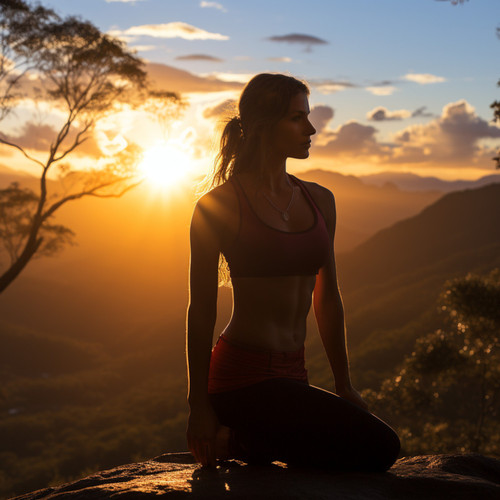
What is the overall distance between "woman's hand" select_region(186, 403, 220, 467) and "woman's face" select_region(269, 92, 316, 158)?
138 centimetres

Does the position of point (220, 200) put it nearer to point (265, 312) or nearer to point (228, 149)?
point (228, 149)

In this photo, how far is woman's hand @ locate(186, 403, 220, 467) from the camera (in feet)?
9.61

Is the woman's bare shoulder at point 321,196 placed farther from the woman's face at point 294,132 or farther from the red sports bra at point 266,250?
the red sports bra at point 266,250

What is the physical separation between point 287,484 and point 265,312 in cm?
80

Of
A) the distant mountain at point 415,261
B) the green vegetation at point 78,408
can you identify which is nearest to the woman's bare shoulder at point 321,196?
the green vegetation at point 78,408

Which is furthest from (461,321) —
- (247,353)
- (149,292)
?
(149,292)

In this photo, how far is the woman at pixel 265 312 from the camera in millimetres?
2836

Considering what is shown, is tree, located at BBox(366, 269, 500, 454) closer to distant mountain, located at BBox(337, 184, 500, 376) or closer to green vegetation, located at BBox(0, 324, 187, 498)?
green vegetation, located at BBox(0, 324, 187, 498)

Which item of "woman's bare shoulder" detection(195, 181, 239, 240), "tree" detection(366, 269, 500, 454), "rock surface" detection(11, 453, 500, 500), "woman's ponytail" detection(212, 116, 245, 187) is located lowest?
"tree" detection(366, 269, 500, 454)

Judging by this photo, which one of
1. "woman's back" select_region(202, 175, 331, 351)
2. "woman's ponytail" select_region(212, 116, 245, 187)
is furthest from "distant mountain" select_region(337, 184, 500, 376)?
"woman's back" select_region(202, 175, 331, 351)

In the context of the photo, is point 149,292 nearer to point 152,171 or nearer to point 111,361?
point 111,361

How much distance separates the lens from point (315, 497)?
98.7 inches

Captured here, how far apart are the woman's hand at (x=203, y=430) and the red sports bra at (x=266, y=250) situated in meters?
0.69

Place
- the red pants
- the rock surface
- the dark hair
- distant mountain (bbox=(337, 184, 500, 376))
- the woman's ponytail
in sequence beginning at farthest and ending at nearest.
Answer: distant mountain (bbox=(337, 184, 500, 376))
the woman's ponytail
the dark hair
the red pants
the rock surface
